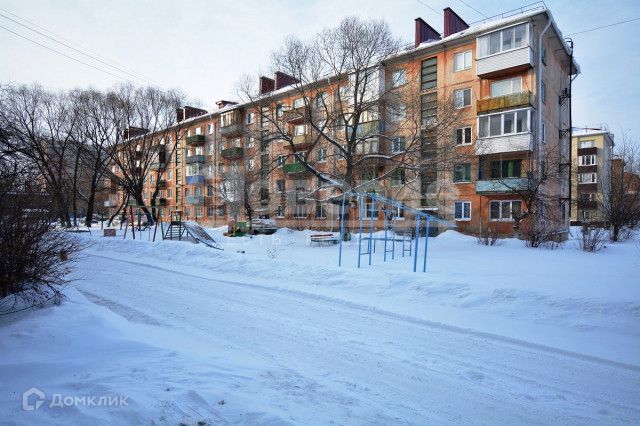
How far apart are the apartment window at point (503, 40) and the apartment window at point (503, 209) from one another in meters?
9.84

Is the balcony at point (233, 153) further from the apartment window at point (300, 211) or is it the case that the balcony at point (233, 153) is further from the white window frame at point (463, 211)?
the white window frame at point (463, 211)

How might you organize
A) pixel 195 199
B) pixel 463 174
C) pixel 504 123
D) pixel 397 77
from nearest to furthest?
pixel 397 77, pixel 504 123, pixel 463 174, pixel 195 199

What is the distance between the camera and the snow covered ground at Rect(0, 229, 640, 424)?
10.8 ft

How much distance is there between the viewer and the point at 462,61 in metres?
26.7

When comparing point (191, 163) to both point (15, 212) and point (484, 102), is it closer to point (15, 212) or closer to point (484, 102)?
point (484, 102)

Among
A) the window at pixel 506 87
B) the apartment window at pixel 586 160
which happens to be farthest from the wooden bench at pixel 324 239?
the apartment window at pixel 586 160

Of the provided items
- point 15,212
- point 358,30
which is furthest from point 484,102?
point 15,212

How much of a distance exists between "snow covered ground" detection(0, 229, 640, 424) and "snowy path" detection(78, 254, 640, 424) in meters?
0.02

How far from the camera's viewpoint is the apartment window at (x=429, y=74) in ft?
91.0

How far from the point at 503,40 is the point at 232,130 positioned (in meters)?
27.0

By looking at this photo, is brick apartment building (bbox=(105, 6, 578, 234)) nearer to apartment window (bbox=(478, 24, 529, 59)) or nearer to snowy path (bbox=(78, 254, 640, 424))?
apartment window (bbox=(478, 24, 529, 59))

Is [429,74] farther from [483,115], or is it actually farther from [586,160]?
[586,160]

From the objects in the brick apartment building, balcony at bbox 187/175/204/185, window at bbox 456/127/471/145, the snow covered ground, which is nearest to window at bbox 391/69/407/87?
the brick apartment building

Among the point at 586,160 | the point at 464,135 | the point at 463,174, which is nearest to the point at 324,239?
the point at 463,174
